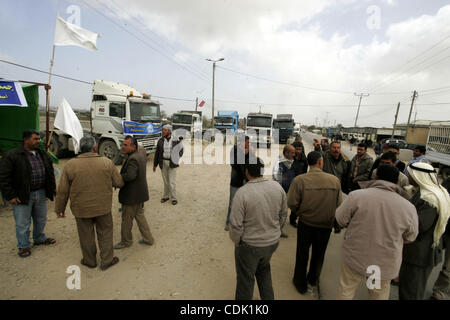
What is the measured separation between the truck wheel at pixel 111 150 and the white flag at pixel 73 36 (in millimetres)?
4239

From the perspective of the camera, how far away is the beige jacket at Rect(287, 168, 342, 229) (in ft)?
7.13

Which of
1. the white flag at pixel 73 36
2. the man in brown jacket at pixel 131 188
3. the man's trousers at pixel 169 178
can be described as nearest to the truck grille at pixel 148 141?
the man's trousers at pixel 169 178

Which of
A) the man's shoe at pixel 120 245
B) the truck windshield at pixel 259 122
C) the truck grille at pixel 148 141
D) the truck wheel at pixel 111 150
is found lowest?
the man's shoe at pixel 120 245

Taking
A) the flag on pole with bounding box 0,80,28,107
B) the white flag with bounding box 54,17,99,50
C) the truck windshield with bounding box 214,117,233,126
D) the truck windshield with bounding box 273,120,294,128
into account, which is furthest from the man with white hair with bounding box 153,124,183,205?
the truck windshield with bounding box 273,120,294,128

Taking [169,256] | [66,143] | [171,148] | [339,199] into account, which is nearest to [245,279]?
[339,199]

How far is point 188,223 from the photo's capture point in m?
4.05

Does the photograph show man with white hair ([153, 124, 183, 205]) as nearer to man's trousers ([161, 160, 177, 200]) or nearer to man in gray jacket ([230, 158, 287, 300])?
man's trousers ([161, 160, 177, 200])

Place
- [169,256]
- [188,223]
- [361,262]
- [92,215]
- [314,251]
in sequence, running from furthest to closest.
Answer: [188,223], [169,256], [92,215], [314,251], [361,262]

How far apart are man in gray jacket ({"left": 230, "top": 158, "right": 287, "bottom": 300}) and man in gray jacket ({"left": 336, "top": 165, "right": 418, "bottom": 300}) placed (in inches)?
25.4

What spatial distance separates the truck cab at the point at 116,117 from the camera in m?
7.62

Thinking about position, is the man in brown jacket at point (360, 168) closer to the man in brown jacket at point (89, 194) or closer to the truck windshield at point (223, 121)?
→ the man in brown jacket at point (89, 194)
